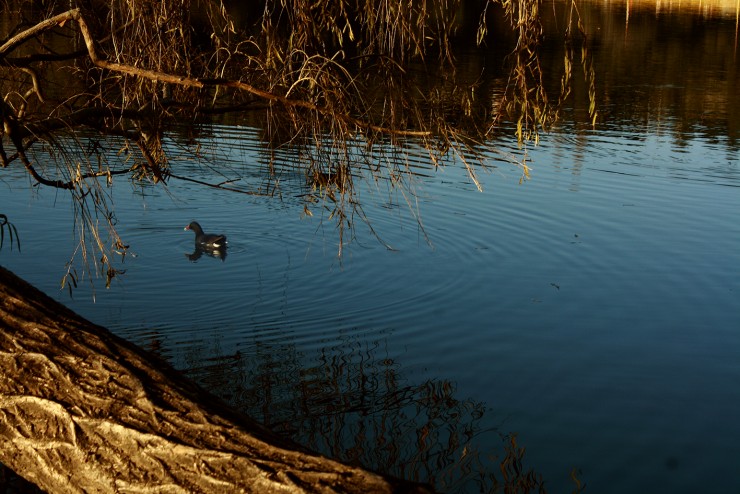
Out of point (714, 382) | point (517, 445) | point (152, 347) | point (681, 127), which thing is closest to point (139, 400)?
point (517, 445)

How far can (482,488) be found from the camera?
17.6 ft

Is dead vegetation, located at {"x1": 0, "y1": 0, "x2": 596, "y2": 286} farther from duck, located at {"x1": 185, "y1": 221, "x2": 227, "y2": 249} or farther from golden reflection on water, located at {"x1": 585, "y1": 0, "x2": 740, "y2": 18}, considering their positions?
golden reflection on water, located at {"x1": 585, "y1": 0, "x2": 740, "y2": 18}

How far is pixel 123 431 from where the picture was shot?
110 inches

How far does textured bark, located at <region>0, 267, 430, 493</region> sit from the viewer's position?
2.63 metres

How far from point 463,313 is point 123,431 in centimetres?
579

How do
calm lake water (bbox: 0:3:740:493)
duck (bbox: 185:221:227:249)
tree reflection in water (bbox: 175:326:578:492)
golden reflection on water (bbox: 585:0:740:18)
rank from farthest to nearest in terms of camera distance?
1. golden reflection on water (bbox: 585:0:740:18)
2. duck (bbox: 185:221:227:249)
3. calm lake water (bbox: 0:3:740:493)
4. tree reflection in water (bbox: 175:326:578:492)

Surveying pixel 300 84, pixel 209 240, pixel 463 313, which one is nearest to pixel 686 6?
pixel 209 240

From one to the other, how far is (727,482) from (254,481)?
13.1 ft

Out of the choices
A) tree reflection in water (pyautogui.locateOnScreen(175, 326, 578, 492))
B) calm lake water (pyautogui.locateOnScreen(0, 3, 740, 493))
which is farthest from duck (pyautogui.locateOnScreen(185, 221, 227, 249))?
tree reflection in water (pyautogui.locateOnScreen(175, 326, 578, 492))

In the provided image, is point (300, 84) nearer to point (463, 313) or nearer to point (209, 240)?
point (463, 313)

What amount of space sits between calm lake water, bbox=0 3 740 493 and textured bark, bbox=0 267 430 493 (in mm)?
2511

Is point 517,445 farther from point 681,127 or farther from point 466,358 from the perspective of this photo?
point 681,127

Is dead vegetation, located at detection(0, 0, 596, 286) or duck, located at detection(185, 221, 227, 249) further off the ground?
dead vegetation, located at detection(0, 0, 596, 286)

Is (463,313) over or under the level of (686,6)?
under
